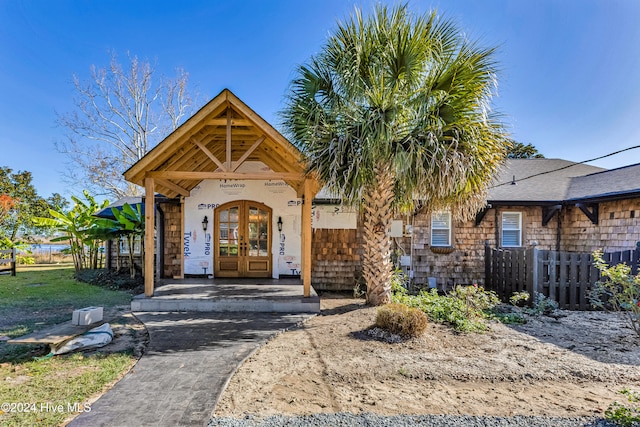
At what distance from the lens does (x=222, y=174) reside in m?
7.05

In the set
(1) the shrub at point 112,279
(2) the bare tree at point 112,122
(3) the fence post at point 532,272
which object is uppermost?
(2) the bare tree at point 112,122

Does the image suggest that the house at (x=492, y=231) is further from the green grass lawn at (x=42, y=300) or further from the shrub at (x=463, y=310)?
the green grass lawn at (x=42, y=300)

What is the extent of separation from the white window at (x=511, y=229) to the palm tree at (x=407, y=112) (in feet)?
15.1

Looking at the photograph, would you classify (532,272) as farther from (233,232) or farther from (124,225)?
(124,225)

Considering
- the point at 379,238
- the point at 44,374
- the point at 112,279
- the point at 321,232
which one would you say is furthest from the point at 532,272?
the point at 112,279

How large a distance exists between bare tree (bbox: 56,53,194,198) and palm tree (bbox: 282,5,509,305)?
19277 millimetres

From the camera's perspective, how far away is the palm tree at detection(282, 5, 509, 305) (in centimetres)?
618

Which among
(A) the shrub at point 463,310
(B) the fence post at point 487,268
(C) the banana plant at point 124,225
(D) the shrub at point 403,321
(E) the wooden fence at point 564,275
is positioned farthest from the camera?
(C) the banana plant at point 124,225

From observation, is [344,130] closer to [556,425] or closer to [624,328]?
[556,425]

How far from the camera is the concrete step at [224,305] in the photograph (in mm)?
7125

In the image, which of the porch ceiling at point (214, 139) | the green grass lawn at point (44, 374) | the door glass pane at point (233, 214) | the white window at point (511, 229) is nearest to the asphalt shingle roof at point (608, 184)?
the white window at point (511, 229)

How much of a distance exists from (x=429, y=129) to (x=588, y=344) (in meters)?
4.52

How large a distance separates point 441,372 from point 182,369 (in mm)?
3271

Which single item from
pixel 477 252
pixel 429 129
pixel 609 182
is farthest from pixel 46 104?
pixel 609 182
